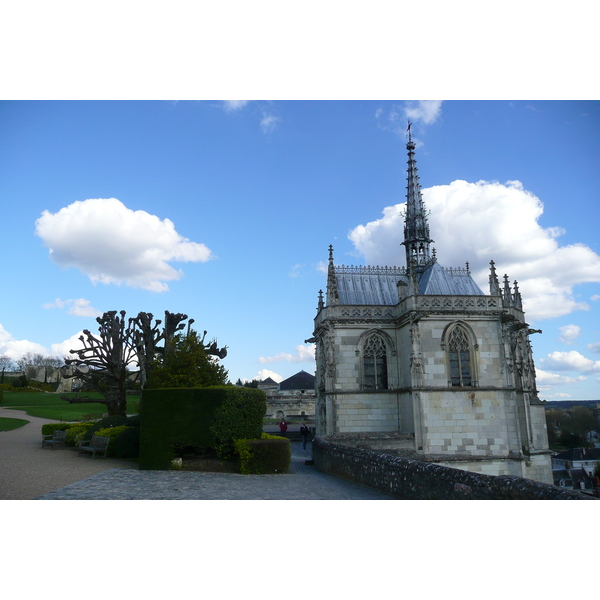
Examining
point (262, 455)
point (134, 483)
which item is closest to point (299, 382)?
point (262, 455)

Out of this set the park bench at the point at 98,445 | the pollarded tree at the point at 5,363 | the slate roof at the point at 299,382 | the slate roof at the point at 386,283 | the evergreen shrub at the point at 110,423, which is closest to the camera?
the park bench at the point at 98,445

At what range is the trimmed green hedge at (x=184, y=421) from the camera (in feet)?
50.4

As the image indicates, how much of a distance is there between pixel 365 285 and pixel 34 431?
2324cm

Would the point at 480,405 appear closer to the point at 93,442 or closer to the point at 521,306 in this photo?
the point at 521,306

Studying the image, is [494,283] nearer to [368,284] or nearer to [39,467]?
[368,284]

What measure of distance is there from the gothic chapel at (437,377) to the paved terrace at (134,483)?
7040 mm

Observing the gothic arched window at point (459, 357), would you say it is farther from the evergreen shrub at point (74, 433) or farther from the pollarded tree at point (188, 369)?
the evergreen shrub at point (74, 433)

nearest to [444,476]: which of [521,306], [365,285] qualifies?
[365,285]

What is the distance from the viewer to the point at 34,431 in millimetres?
29156

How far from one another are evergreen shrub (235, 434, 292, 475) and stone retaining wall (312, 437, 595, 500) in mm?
2322

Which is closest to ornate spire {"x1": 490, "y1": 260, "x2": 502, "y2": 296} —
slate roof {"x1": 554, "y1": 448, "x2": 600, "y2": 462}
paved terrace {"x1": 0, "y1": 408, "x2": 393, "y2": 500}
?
paved terrace {"x1": 0, "y1": 408, "x2": 393, "y2": 500}

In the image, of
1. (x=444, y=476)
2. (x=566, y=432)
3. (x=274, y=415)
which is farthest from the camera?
(x=566, y=432)

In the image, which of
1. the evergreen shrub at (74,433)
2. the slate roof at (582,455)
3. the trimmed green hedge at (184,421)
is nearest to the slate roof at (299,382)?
the slate roof at (582,455)

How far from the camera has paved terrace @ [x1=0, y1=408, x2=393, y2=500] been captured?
11.2 m
